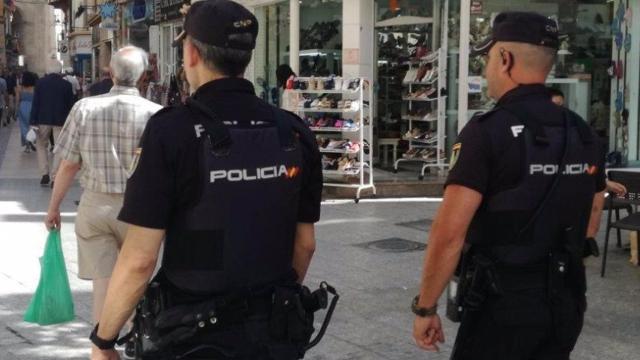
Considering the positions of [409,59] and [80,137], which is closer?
[80,137]

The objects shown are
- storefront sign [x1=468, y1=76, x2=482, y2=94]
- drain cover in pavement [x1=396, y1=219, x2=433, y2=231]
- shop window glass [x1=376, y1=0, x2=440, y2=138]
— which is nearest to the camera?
drain cover in pavement [x1=396, y1=219, x2=433, y2=231]

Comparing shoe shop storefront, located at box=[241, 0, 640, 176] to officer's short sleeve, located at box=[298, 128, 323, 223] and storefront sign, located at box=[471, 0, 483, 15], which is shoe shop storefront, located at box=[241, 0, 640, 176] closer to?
storefront sign, located at box=[471, 0, 483, 15]

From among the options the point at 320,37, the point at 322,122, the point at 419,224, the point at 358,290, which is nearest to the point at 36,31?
the point at 320,37

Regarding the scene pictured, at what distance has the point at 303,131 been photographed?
3.05 metres

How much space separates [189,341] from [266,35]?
49.1 ft

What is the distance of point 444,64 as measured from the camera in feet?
44.8

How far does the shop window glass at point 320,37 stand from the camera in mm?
14945

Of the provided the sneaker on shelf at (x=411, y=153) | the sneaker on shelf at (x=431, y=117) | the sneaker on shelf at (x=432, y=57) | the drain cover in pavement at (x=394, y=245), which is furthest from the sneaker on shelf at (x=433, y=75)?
the drain cover in pavement at (x=394, y=245)

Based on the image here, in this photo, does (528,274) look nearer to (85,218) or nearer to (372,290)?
(85,218)

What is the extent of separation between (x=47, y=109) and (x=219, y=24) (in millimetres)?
11545

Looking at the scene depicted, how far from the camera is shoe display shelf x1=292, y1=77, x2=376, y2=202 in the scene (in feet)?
40.3

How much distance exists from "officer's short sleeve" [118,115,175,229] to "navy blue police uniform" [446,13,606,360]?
1.02 metres

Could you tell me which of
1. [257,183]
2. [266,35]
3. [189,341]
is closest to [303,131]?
[257,183]

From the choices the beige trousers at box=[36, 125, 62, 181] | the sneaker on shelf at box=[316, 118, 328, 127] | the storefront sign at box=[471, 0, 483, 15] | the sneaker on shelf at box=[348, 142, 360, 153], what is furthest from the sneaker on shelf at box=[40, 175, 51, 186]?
the storefront sign at box=[471, 0, 483, 15]
